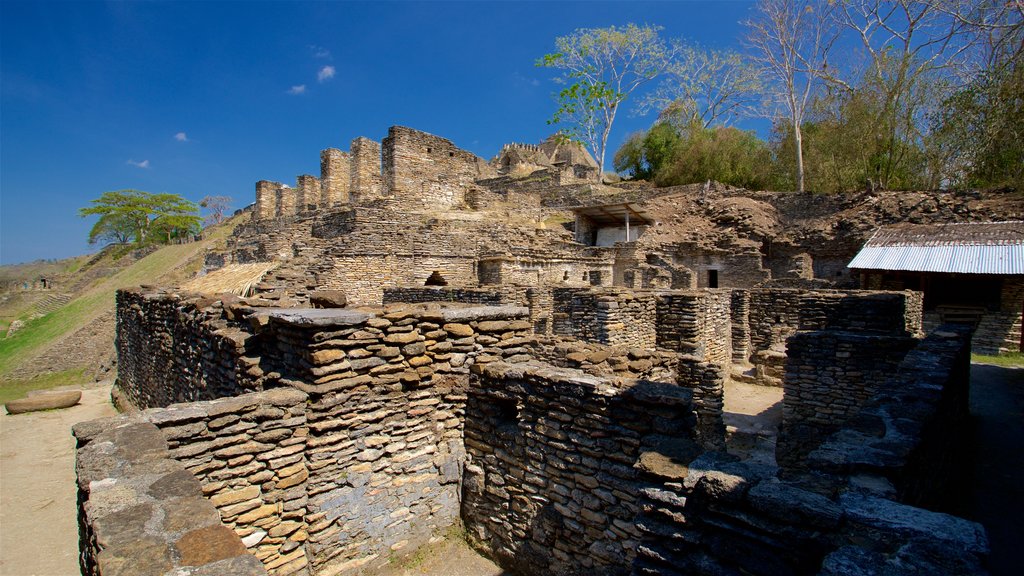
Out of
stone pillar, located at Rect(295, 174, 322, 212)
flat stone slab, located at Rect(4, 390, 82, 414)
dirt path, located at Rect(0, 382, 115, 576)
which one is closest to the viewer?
dirt path, located at Rect(0, 382, 115, 576)

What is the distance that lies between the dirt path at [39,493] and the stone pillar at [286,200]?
17.7 meters

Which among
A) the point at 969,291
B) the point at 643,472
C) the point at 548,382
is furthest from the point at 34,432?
the point at 969,291

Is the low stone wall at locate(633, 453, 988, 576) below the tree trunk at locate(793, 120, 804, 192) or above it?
below

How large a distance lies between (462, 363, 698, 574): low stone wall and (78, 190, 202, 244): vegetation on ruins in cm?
5070

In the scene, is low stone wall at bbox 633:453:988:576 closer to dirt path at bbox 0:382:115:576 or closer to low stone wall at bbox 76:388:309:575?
low stone wall at bbox 76:388:309:575

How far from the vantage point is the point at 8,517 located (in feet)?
19.7

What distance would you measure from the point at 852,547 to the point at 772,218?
83.5ft

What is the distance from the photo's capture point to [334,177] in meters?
23.0

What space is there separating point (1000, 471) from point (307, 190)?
27.3 metres

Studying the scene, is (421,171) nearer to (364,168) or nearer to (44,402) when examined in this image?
(364,168)

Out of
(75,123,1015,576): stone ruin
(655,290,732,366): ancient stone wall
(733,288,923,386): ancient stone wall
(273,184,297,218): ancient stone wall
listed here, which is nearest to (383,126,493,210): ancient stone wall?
(273,184,297,218): ancient stone wall

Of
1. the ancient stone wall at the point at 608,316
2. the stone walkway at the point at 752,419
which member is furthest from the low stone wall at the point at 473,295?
the stone walkway at the point at 752,419

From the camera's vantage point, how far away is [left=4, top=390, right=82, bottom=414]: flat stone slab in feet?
34.2

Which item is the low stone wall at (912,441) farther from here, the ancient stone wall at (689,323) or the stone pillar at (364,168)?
the stone pillar at (364,168)
